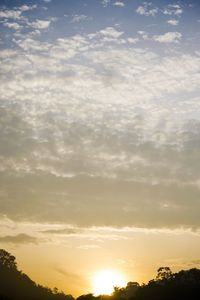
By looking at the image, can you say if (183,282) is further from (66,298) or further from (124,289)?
(66,298)

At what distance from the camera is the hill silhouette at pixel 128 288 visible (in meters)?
83.7

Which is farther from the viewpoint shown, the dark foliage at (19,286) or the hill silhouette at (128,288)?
the dark foliage at (19,286)

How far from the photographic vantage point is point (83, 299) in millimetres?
88438

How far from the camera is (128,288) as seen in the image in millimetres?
119875

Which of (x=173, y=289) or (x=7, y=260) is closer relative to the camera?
(x=173, y=289)

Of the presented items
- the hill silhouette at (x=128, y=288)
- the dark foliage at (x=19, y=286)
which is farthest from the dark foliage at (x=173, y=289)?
the dark foliage at (x=19, y=286)

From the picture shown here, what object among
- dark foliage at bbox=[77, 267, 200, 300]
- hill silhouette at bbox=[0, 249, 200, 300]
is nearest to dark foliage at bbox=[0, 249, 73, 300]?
hill silhouette at bbox=[0, 249, 200, 300]

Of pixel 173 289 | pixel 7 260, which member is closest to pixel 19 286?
pixel 7 260

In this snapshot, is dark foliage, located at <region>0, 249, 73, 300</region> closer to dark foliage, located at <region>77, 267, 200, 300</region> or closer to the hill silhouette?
the hill silhouette

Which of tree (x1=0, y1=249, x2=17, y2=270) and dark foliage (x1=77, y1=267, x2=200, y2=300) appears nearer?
dark foliage (x1=77, y1=267, x2=200, y2=300)

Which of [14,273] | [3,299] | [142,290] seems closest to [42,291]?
[14,273]

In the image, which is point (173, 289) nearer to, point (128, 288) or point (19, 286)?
point (128, 288)

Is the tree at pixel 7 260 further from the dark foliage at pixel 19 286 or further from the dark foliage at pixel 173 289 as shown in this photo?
the dark foliage at pixel 173 289

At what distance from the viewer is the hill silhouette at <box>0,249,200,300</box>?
83688mm
